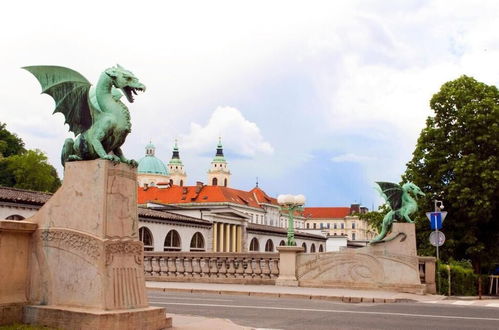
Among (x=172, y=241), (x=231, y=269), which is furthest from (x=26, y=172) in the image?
(x=231, y=269)

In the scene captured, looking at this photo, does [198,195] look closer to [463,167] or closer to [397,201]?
[463,167]

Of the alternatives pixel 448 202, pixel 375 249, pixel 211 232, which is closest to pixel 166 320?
pixel 375 249

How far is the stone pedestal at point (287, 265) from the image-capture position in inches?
839

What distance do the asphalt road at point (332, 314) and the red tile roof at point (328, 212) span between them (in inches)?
6517

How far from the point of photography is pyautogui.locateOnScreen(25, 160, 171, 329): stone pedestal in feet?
27.3

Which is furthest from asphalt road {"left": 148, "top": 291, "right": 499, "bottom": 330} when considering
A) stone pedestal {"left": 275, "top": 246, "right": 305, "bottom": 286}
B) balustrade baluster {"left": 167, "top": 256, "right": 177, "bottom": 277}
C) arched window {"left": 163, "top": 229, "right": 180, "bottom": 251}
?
arched window {"left": 163, "top": 229, "right": 180, "bottom": 251}

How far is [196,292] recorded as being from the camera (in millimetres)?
18953

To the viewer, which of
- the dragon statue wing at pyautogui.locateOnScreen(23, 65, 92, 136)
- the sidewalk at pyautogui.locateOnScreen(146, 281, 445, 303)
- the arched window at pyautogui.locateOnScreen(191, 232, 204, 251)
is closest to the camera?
the dragon statue wing at pyautogui.locateOnScreen(23, 65, 92, 136)

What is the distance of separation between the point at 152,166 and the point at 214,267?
155831mm

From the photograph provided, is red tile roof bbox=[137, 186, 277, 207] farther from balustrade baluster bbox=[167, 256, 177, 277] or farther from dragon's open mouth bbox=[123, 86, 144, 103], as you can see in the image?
dragon's open mouth bbox=[123, 86, 144, 103]

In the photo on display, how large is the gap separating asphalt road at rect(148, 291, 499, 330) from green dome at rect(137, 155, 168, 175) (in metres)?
161

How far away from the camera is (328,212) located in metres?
184

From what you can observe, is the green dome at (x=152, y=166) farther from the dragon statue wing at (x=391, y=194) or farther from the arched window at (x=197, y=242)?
the dragon statue wing at (x=391, y=194)

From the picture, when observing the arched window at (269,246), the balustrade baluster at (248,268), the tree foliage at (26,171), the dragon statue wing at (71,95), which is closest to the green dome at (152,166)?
the tree foliage at (26,171)
